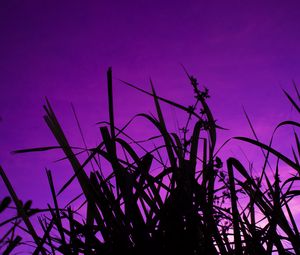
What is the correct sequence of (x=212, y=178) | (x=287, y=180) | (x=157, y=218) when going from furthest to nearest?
(x=287, y=180) → (x=212, y=178) → (x=157, y=218)

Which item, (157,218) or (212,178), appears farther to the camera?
(212,178)

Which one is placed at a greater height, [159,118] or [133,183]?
[159,118]

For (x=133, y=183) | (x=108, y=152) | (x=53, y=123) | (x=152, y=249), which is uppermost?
(x=53, y=123)

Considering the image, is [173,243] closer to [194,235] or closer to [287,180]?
[194,235]

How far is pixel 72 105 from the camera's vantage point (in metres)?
1.32

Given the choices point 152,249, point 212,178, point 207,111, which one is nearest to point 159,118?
point 207,111

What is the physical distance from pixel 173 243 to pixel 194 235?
6cm

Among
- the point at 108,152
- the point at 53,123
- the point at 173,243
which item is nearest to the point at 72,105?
the point at 53,123

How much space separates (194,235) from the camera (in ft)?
3.32

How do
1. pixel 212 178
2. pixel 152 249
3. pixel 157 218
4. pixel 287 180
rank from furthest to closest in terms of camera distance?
1. pixel 287 180
2. pixel 212 178
3. pixel 157 218
4. pixel 152 249

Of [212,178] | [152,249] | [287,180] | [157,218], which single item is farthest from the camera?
[287,180]

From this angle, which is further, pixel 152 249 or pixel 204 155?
pixel 204 155

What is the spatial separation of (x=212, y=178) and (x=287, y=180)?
0.33 m

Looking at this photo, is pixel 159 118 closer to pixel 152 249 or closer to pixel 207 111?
pixel 207 111
